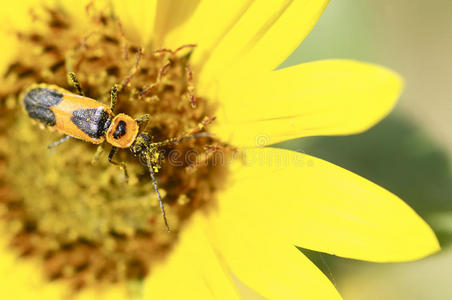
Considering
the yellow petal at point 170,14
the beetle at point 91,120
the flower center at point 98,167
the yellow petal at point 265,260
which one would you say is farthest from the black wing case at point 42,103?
the yellow petal at point 265,260

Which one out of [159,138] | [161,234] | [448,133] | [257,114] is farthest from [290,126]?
[448,133]

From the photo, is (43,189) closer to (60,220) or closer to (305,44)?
(60,220)

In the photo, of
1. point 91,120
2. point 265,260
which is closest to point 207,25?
point 91,120

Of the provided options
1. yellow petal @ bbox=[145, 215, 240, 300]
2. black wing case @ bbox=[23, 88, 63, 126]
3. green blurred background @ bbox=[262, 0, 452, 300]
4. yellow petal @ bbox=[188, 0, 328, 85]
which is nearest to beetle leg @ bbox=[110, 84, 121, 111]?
black wing case @ bbox=[23, 88, 63, 126]

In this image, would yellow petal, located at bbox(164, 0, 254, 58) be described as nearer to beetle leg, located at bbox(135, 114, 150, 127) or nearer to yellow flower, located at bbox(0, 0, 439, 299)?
yellow flower, located at bbox(0, 0, 439, 299)

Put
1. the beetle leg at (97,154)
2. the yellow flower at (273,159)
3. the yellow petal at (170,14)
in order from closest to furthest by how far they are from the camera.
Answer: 1. the yellow flower at (273,159)
2. the yellow petal at (170,14)
3. the beetle leg at (97,154)

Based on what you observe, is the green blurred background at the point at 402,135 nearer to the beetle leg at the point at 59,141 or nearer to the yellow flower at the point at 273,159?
the yellow flower at the point at 273,159

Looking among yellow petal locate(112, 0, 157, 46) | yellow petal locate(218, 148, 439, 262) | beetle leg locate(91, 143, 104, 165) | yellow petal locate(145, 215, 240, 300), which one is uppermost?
yellow petal locate(112, 0, 157, 46)
